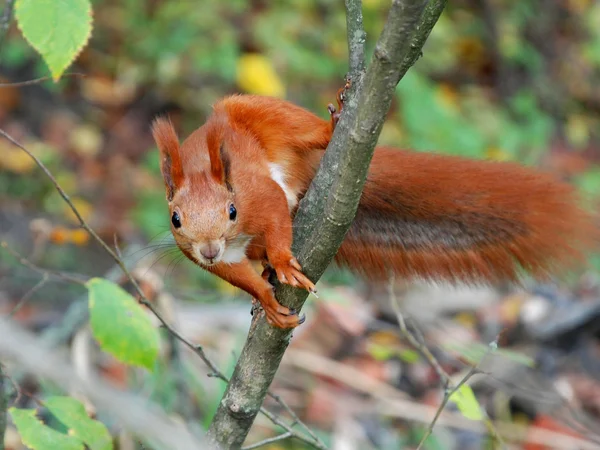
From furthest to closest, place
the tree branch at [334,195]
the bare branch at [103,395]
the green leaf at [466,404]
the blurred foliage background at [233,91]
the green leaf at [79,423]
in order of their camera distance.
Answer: the blurred foliage background at [233,91], the green leaf at [466,404], the green leaf at [79,423], the tree branch at [334,195], the bare branch at [103,395]

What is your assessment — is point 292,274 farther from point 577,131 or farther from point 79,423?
point 577,131

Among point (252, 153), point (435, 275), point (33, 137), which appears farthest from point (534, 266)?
point (33, 137)

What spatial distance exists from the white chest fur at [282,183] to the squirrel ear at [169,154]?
214 millimetres

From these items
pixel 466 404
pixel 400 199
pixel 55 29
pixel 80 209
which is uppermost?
pixel 80 209

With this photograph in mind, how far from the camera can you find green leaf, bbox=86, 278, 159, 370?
162 cm

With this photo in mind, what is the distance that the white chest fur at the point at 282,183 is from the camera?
181 centimetres

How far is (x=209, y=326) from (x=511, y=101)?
321 centimetres

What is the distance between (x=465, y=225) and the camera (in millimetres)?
1829

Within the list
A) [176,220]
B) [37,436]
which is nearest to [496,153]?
[176,220]

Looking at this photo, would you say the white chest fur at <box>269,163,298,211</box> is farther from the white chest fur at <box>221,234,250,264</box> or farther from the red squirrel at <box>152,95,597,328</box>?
the white chest fur at <box>221,234,250,264</box>

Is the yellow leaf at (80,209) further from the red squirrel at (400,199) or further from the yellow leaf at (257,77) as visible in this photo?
the red squirrel at (400,199)


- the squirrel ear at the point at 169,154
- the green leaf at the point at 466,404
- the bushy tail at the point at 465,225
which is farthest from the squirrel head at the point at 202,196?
the green leaf at the point at 466,404

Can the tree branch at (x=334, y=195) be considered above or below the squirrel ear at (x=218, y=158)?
below

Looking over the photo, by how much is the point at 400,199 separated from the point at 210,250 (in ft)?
1.59
